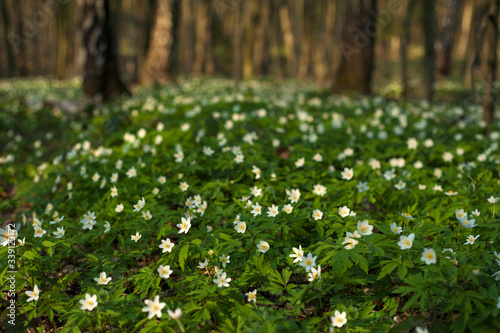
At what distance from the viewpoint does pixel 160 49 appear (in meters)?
11.5

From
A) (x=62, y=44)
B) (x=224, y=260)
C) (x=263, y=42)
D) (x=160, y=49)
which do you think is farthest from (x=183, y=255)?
(x=62, y=44)

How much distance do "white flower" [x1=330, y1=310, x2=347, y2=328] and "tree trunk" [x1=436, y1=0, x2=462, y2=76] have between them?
1795 centimetres

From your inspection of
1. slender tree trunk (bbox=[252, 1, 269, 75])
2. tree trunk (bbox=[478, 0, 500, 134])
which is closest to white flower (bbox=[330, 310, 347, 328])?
tree trunk (bbox=[478, 0, 500, 134])

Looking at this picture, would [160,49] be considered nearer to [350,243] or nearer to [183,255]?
[183,255]

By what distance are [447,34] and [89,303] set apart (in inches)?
743

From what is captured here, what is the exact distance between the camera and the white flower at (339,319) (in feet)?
6.10

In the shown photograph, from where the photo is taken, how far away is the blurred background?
8.13 metres

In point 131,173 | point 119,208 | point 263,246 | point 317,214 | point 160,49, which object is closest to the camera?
point 263,246

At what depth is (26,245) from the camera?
2.47 meters

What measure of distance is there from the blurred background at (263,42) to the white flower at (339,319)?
3966 mm

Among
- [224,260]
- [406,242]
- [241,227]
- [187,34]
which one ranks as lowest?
[224,260]

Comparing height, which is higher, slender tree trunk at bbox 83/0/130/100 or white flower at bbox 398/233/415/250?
slender tree trunk at bbox 83/0/130/100

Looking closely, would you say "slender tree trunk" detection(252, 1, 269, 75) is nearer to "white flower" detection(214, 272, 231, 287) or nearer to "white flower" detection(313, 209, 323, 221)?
"white flower" detection(313, 209, 323, 221)

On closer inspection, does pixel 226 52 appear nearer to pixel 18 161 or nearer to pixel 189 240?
pixel 18 161
